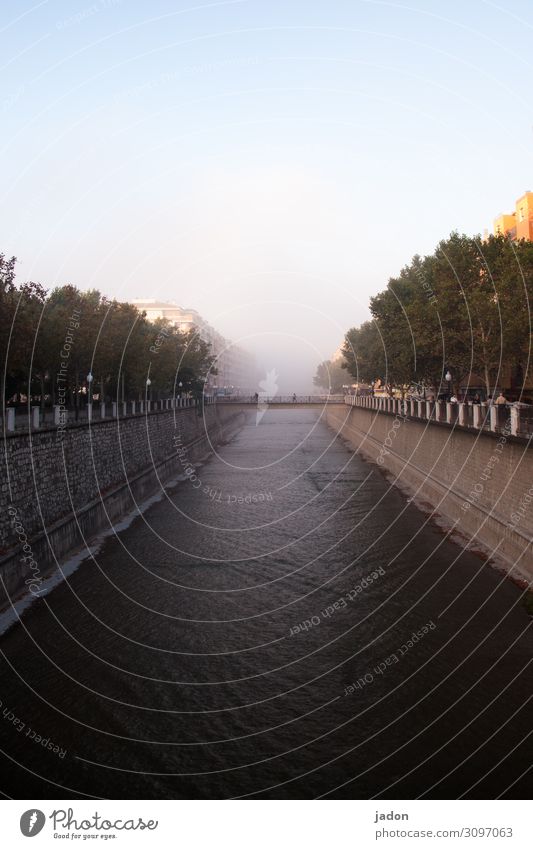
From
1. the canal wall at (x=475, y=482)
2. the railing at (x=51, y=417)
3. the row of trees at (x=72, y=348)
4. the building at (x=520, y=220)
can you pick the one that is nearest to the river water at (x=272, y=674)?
the canal wall at (x=475, y=482)

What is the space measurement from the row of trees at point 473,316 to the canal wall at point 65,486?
723 inches

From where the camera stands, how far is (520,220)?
75500 mm

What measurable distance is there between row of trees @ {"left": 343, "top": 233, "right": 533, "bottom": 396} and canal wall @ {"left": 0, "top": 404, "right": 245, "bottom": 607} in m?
18.4

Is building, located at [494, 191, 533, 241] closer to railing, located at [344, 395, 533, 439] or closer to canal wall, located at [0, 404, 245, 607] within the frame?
railing, located at [344, 395, 533, 439]

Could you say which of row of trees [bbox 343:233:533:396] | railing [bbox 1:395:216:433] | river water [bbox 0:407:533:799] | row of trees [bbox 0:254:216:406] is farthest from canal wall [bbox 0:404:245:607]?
row of trees [bbox 343:233:533:396]

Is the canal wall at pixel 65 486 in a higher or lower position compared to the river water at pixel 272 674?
higher

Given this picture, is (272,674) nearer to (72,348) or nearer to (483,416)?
(483,416)

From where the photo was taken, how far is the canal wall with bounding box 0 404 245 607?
21.1 meters

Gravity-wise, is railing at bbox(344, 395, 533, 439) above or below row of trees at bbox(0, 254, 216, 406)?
below

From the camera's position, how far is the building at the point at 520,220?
71938 mm

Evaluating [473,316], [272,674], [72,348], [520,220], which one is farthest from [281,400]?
[272,674]

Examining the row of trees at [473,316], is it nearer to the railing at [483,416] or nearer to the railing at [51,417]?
the railing at [483,416]

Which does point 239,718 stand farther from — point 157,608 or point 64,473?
point 64,473

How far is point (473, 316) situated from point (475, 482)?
15.8 m
